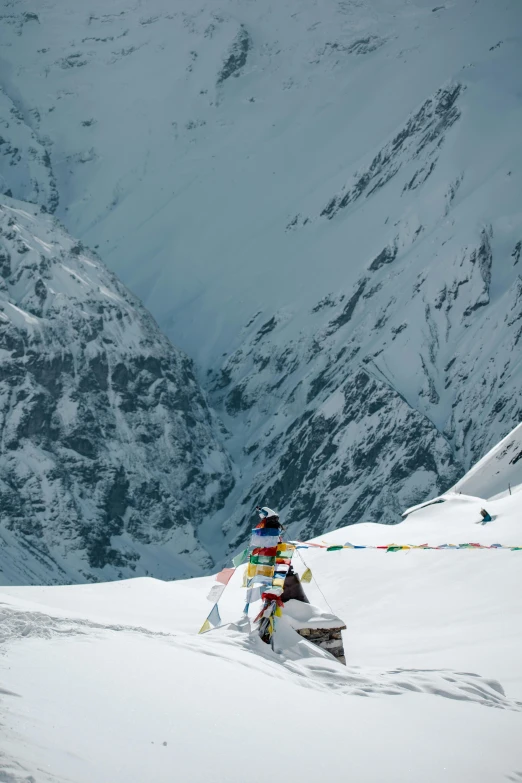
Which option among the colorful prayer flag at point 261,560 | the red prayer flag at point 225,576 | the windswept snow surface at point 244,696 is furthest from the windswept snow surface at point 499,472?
the colorful prayer flag at point 261,560

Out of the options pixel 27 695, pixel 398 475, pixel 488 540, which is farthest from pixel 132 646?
pixel 398 475

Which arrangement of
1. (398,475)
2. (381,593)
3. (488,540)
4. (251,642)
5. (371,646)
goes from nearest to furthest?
(251,642) → (371,646) → (381,593) → (488,540) → (398,475)

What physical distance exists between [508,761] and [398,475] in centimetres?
18588

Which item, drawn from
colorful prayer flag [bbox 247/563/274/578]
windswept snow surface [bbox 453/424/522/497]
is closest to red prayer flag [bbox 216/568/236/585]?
colorful prayer flag [bbox 247/563/274/578]

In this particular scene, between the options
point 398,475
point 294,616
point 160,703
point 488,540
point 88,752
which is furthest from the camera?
point 398,475

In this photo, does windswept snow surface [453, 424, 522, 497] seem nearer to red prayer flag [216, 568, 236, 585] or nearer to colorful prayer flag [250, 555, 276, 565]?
red prayer flag [216, 568, 236, 585]

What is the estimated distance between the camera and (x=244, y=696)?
13.2m

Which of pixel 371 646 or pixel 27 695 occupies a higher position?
pixel 27 695

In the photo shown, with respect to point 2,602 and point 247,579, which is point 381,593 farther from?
point 2,602

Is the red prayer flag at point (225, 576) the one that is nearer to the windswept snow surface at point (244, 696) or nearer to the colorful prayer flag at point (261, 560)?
the colorful prayer flag at point (261, 560)

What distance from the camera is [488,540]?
3003cm

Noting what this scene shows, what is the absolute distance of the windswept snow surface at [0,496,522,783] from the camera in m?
10.4

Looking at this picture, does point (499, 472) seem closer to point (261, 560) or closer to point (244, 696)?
point (261, 560)

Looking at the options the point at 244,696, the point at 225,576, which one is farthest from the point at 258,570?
the point at 244,696
